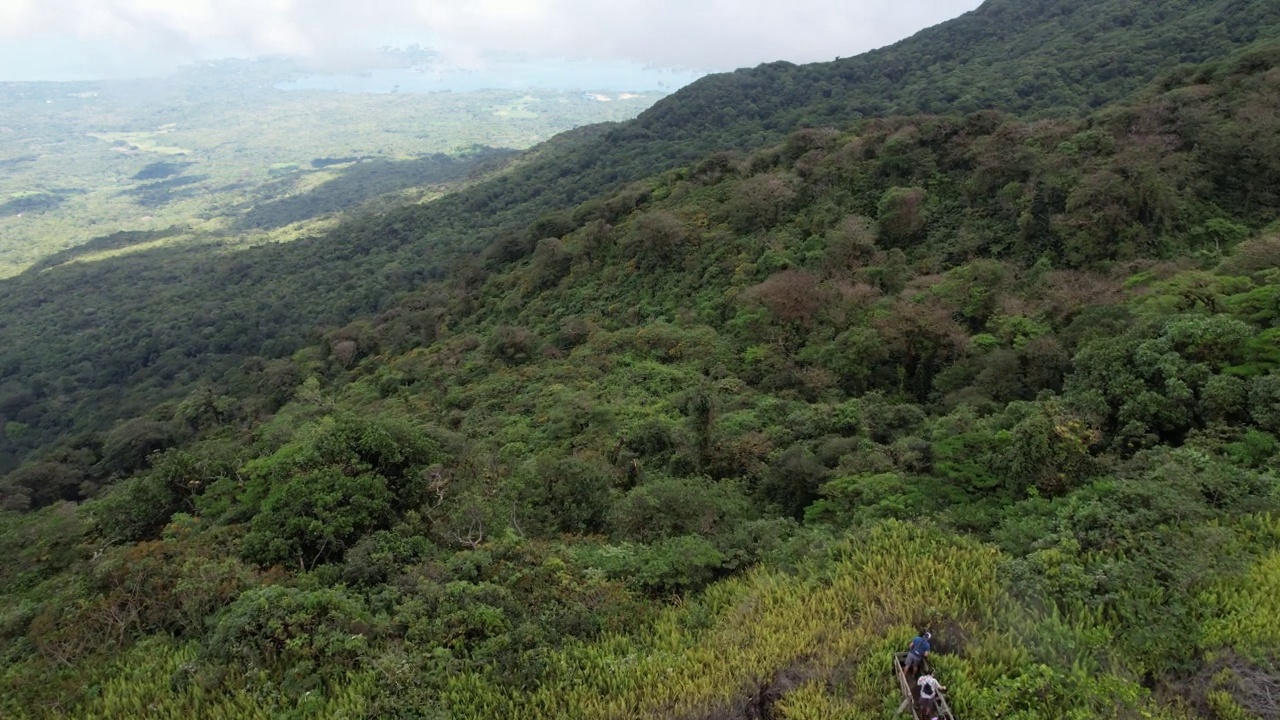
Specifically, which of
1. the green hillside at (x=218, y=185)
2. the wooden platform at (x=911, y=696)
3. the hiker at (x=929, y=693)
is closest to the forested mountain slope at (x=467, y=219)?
the green hillside at (x=218, y=185)

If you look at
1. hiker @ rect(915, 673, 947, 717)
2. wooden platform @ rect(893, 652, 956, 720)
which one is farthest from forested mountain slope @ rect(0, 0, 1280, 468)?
hiker @ rect(915, 673, 947, 717)

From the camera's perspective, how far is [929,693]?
480 centimetres

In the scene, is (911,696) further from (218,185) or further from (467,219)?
(218,185)

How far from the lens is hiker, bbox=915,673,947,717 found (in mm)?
4785

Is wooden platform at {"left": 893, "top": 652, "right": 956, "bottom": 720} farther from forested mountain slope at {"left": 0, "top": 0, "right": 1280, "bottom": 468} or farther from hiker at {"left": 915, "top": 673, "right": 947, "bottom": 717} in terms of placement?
forested mountain slope at {"left": 0, "top": 0, "right": 1280, "bottom": 468}

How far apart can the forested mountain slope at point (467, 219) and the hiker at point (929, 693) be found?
34.9m

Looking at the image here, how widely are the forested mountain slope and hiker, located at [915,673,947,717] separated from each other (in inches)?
1374

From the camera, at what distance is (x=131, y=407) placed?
40406mm

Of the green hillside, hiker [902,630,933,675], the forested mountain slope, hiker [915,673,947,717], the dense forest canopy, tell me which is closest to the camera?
hiker [915,673,947,717]

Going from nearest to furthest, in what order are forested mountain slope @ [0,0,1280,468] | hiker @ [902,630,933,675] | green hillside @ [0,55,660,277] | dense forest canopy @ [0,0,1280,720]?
hiker @ [902,630,933,675], dense forest canopy @ [0,0,1280,720], forested mountain slope @ [0,0,1280,468], green hillside @ [0,55,660,277]

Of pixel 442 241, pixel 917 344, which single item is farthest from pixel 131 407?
pixel 917 344

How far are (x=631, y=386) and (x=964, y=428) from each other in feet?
31.3

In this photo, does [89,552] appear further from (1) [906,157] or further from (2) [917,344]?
(1) [906,157]

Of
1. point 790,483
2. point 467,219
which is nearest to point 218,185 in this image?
point 467,219
